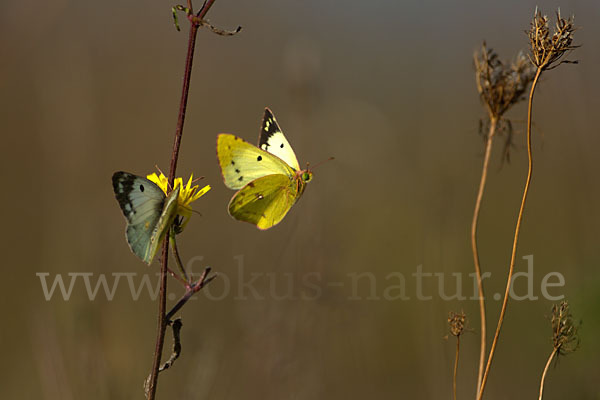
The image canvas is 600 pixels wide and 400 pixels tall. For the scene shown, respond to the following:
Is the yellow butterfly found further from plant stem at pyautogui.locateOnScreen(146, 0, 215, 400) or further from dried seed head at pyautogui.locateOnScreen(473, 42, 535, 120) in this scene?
dried seed head at pyautogui.locateOnScreen(473, 42, 535, 120)

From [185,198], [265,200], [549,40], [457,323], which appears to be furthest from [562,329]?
[185,198]

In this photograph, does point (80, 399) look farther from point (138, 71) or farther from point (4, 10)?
point (138, 71)

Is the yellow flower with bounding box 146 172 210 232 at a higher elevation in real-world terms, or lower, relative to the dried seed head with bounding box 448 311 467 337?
higher

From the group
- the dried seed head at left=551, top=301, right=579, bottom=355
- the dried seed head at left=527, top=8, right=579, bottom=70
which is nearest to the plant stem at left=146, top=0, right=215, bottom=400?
the dried seed head at left=527, top=8, right=579, bottom=70

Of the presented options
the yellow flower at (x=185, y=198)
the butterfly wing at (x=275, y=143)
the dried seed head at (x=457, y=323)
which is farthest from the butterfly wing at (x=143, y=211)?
the dried seed head at (x=457, y=323)

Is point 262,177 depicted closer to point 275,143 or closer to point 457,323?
point 275,143

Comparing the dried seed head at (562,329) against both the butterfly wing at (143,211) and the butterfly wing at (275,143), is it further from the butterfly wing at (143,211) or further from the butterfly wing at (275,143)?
the butterfly wing at (143,211)

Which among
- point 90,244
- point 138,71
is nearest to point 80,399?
point 90,244
